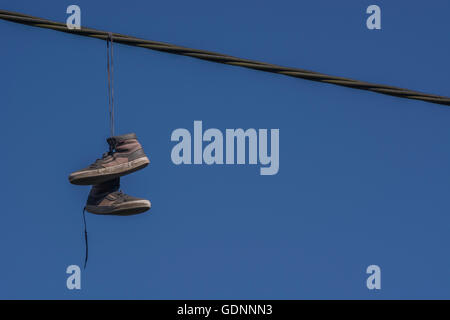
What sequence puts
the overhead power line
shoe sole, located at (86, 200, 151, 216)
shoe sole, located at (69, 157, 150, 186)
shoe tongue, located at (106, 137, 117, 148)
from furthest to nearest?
1. shoe tongue, located at (106, 137, 117, 148)
2. shoe sole, located at (86, 200, 151, 216)
3. shoe sole, located at (69, 157, 150, 186)
4. the overhead power line

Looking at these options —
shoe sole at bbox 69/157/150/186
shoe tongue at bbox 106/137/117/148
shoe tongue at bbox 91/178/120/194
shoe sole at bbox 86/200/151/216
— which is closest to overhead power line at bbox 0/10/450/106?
shoe sole at bbox 69/157/150/186

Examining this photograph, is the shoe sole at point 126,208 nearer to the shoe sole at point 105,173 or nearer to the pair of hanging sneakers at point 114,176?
the pair of hanging sneakers at point 114,176

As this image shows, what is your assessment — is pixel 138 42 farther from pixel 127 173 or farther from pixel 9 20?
pixel 127 173

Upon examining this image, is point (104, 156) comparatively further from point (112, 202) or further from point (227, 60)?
point (227, 60)

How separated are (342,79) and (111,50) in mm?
1839

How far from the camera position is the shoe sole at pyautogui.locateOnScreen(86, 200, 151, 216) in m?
7.46

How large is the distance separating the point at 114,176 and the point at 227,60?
1989 millimetres

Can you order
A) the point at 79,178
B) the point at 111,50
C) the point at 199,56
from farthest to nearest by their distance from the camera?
the point at 79,178 < the point at 111,50 < the point at 199,56

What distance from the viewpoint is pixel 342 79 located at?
591 centimetres

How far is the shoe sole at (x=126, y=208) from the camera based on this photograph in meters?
7.46

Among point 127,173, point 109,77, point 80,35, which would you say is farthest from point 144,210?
point 80,35

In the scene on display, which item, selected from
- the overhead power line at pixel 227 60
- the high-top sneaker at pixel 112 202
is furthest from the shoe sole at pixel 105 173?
the overhead power line at pixel 227 60

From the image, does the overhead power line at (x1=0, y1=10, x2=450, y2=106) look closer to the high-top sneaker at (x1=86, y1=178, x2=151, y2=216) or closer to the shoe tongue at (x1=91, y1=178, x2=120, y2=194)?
the high-top sneaker at (x1=86, y1=178, x2=151, y2=216)

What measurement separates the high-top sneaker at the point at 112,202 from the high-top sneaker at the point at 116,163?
300 millimetres
